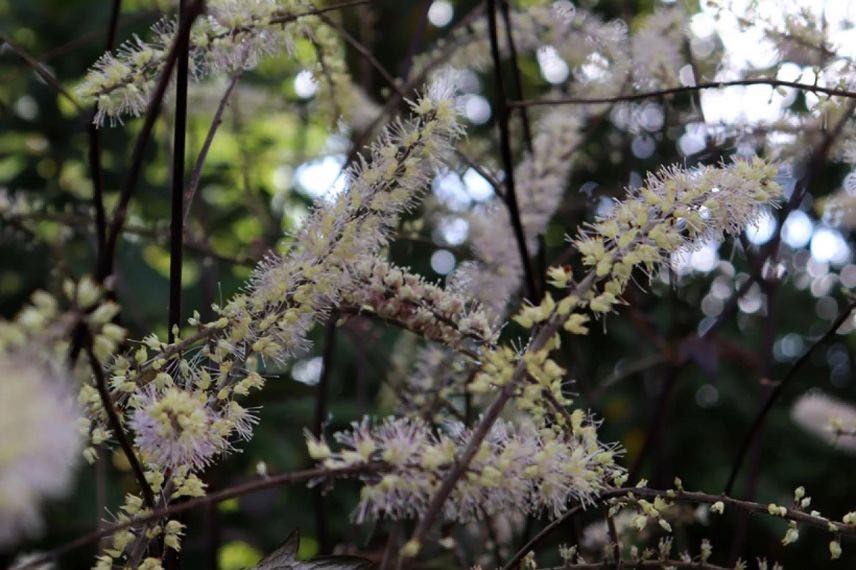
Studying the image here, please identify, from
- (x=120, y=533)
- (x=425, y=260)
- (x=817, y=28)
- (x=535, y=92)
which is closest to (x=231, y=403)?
(x=120, y=533)

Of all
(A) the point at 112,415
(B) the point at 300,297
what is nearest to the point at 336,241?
(B) the point at 300,297

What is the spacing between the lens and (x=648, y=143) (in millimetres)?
1368

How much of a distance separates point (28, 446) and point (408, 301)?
28cm

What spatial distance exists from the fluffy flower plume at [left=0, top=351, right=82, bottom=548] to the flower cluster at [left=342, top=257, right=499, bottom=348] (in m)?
0.25

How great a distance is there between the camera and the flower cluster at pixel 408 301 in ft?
1.74

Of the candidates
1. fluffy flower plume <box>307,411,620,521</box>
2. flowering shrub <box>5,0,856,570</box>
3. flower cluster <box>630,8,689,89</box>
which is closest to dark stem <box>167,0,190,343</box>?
flowering shrub <box>5,0,856,570</box>

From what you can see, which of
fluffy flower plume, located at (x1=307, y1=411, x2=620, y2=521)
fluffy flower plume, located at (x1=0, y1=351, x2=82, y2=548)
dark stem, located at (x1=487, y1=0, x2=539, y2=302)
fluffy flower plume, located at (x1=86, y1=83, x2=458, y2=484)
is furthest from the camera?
dark stem, located at (x1=487, y1=0, x2=539, y2=302)

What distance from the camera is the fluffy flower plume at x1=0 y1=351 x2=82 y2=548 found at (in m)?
0.28

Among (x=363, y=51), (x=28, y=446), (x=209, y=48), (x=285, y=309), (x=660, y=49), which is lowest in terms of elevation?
(x=28, y=446)

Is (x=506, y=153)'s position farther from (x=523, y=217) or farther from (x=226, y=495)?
(x=226, y=495)

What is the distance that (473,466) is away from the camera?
0.39m

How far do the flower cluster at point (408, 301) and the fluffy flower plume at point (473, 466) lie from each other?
0.26ft

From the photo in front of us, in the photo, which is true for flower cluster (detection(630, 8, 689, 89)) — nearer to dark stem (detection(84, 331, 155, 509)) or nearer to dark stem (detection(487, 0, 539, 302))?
dark stem (detection(487, 0, 539, 302))

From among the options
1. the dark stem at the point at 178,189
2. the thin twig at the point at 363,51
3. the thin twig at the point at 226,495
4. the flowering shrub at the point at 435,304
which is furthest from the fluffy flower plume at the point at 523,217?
the thin twig at the point at 226,495
